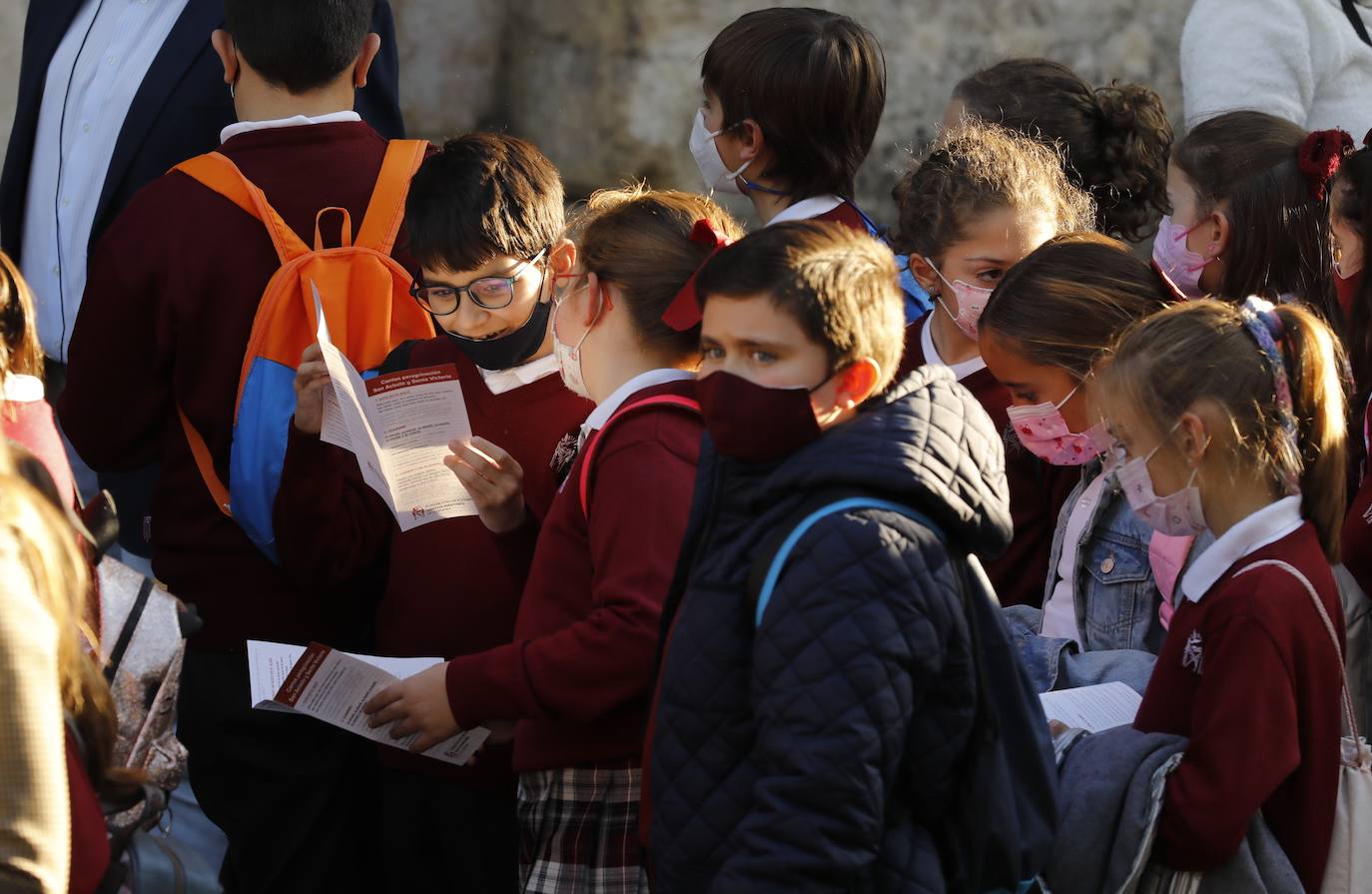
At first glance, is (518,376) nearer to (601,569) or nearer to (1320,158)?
(601,569)

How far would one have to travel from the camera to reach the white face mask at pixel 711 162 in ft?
12.1

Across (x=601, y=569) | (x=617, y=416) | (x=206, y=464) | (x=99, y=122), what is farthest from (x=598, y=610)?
(x=99, y=122)

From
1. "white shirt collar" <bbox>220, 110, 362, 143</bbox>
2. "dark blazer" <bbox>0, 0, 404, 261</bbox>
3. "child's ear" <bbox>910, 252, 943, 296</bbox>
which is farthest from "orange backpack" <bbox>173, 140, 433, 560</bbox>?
"child's ear" <bbox>910, 252, 943, 296</bbox>

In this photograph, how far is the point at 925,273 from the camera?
3578 millimetres

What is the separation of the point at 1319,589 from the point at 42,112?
3337 mm

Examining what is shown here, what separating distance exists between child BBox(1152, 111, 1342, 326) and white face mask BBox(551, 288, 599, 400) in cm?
160

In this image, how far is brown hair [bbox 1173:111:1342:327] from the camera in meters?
3.54

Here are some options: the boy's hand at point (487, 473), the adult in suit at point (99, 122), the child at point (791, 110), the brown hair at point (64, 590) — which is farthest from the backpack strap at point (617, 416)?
the adult in suit at point (99, 122)

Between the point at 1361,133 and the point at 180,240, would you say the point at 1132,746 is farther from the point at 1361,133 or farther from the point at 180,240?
the point at 1361,133

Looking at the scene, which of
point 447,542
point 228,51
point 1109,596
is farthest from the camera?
point 228,51

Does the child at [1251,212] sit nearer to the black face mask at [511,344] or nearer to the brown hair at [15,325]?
the black face mask at [511,344]

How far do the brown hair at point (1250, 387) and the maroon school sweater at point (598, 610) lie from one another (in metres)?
0.75

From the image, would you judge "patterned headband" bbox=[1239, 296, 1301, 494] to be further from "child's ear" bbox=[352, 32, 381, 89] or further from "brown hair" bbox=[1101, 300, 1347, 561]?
"child's ear" bbox=[352, 32, 381, 89]

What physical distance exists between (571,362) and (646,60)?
2.68 meters
